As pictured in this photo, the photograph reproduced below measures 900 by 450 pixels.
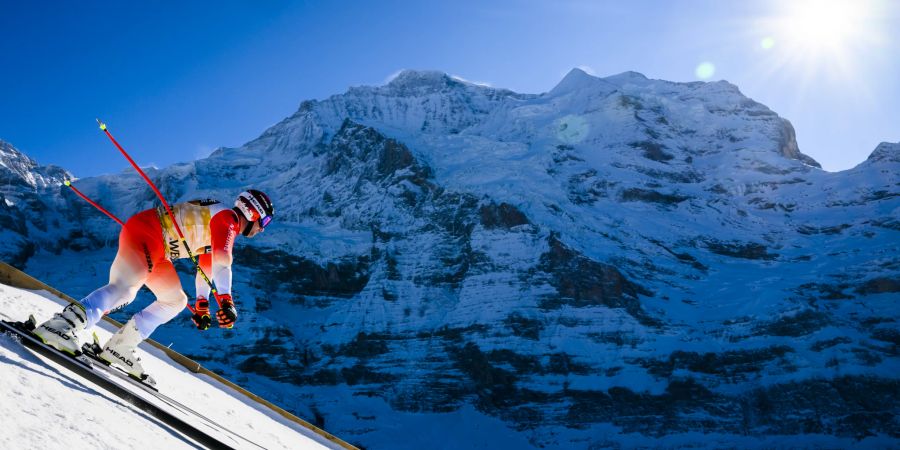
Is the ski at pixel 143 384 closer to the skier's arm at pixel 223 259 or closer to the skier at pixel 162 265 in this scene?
the skier at pixel 162 265

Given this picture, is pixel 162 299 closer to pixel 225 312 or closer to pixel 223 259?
pixel 223 259

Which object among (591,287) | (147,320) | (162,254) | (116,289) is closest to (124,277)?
(116,289)

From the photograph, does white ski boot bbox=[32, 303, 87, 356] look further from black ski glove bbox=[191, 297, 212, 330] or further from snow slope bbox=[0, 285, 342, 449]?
black ski glove bbox=[191, 297, 212, 330]

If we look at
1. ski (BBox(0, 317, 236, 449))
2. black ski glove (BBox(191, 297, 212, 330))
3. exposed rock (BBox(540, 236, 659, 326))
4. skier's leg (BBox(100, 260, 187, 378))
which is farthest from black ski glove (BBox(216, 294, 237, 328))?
exposed rock (BBox(540, 236, 659, 326))

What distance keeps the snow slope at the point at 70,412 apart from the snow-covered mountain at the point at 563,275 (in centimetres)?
8513

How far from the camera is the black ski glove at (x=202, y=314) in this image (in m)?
6.02

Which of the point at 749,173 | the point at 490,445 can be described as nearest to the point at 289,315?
the point at 490,445

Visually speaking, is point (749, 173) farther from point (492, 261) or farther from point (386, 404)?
point (386, 404)

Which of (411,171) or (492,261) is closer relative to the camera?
(492,261)

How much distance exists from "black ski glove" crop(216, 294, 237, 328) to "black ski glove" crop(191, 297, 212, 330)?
12cm

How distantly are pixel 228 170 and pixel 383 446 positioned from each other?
323ft

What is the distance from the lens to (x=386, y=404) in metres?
97.8

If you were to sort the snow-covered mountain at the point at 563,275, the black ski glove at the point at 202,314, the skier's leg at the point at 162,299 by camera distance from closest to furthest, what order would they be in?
the black ski glove at the point at 202,314 < the skier's leg at the point at 162,299 < the snow-covered mountain at the point at 563,275

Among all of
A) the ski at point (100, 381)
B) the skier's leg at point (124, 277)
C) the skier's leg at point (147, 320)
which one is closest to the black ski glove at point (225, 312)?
the skier's leg at point (147, 320)
